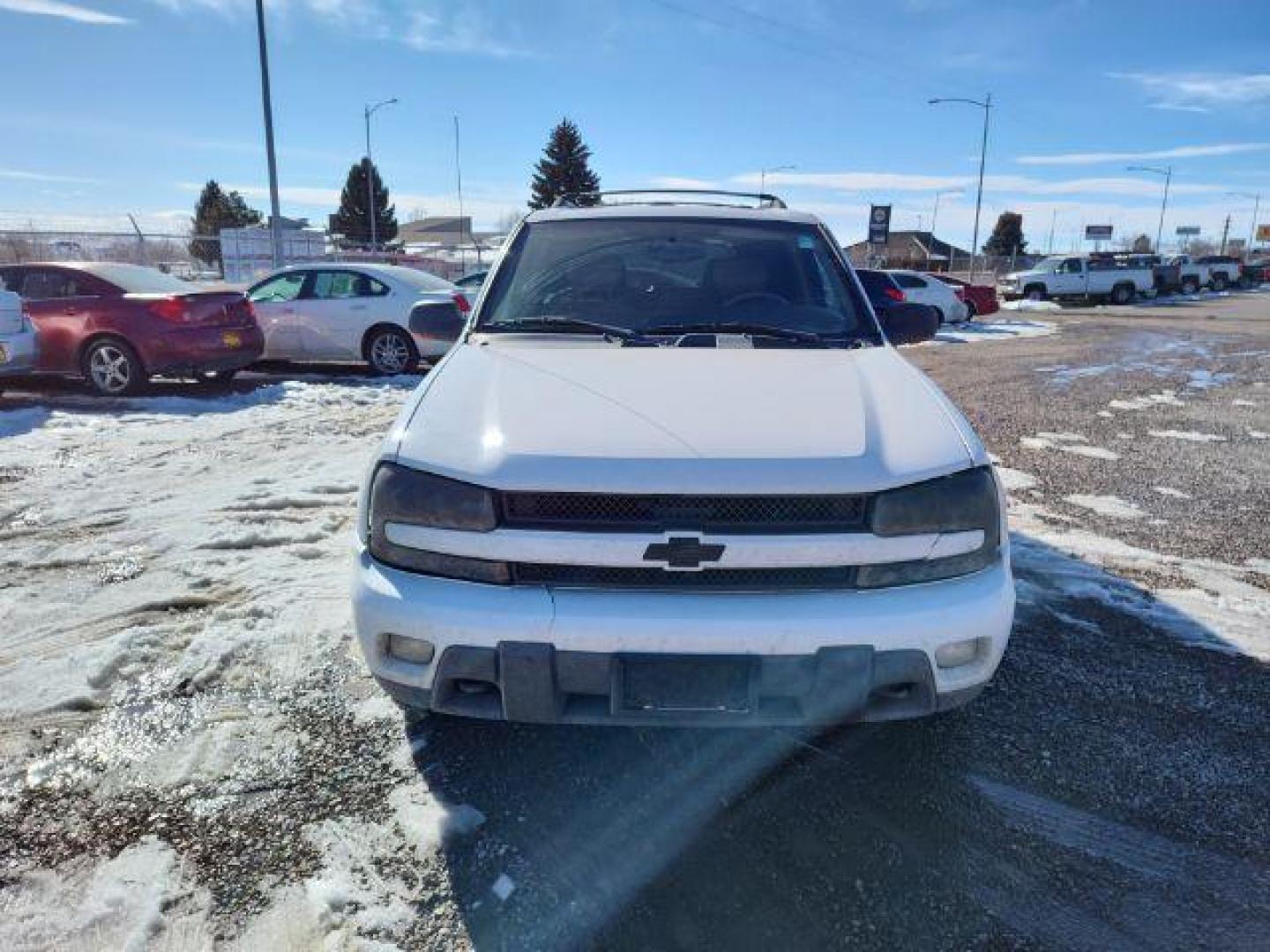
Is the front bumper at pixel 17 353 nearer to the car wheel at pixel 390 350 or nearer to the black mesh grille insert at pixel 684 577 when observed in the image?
the car wheel at pixel 390 350

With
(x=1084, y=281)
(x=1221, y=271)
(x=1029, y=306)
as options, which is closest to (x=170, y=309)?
(x=1029, y=306)

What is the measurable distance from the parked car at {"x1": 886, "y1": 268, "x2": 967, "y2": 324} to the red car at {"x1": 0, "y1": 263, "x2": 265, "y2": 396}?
1559cm

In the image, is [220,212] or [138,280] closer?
[138,280]

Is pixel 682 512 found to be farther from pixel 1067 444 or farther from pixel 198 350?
pixel 198 350

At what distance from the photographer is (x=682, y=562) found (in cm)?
217

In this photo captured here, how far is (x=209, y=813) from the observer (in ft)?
7.82

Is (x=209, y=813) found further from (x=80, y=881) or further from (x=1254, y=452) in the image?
(x=1254, y=452)

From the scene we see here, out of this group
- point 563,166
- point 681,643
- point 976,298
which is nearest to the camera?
point 681,643

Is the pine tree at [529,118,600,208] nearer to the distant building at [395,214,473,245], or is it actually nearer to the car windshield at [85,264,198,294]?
the distant building at [395,214,473,245]

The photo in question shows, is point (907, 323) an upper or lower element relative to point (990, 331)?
upper

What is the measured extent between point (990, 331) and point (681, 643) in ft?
66.3

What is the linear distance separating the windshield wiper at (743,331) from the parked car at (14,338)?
7.89 meters

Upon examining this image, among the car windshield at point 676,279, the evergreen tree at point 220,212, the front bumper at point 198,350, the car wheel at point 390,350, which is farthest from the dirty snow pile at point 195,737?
the evergreen tree at point 220,212

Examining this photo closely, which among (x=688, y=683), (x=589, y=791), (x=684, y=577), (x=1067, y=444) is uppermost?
(x=684, y=577)
